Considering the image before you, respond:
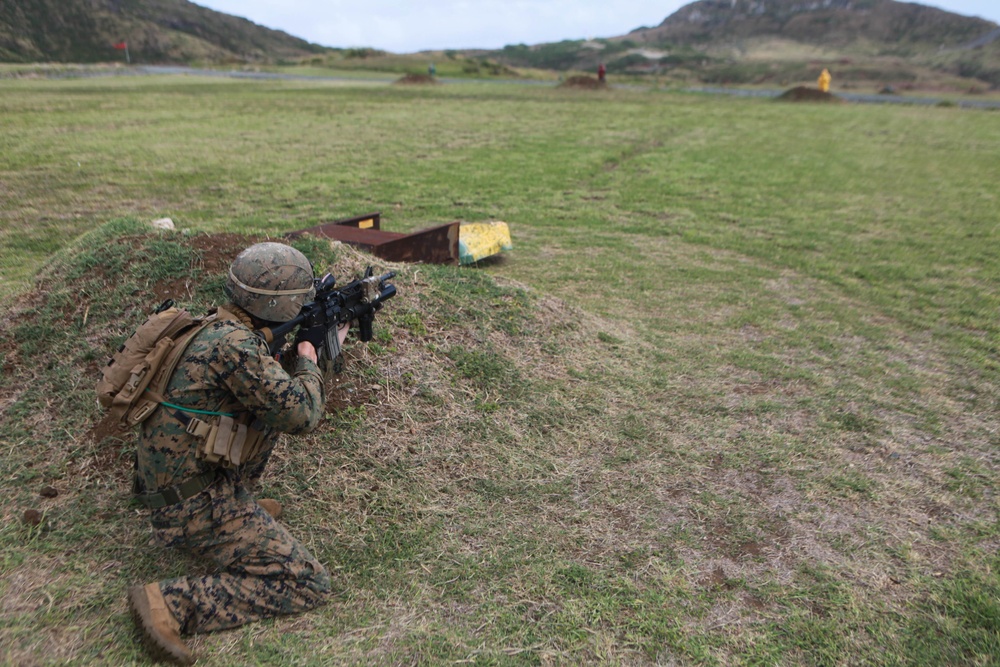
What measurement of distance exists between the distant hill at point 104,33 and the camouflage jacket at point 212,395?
7982cm

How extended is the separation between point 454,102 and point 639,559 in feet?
108

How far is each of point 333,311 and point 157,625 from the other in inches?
73.0

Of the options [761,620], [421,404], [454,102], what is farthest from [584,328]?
[454,102]

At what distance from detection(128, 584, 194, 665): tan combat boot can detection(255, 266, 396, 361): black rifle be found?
1366 millimetres

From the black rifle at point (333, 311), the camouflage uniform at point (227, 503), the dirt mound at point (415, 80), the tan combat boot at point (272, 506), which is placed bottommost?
the dirt mound at point (415, 80)

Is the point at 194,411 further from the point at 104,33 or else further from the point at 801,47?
the point at 801,47

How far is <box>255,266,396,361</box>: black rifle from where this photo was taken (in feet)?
12.2

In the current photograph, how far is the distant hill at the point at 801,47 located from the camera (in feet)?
216

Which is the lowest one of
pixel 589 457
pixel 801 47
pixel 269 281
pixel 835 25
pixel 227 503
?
pixel 589 457

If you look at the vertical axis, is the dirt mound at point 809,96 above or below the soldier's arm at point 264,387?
below

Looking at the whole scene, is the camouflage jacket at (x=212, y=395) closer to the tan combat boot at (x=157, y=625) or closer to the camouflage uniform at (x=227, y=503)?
the camouflage uniform at (x=227, y=503)

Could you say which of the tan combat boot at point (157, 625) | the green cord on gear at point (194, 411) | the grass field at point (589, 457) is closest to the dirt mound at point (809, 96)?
the grass field at point (589, 457)

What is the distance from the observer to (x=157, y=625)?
120 inches

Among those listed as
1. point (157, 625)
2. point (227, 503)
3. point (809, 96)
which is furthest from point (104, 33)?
point (157, 625)
